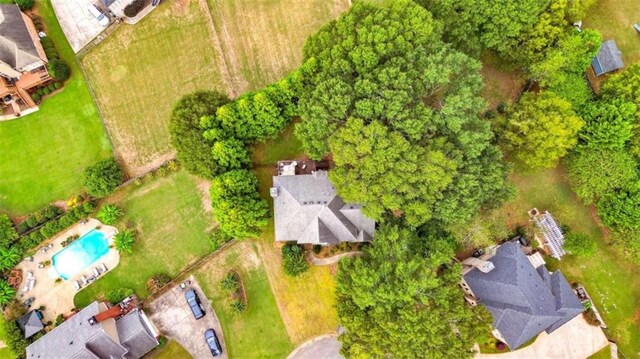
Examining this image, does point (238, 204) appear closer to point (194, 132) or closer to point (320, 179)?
point (194, 132)

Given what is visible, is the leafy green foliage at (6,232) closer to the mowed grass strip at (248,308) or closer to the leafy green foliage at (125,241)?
the leafy green foliage at (125,241)

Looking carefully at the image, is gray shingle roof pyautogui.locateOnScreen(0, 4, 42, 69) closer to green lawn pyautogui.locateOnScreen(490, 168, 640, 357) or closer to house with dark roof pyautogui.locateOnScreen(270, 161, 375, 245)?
house with dark roof pyautogui.locateOnScreen(270, 161, 375, 245)

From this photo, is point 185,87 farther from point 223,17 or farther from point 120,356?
point 120,356

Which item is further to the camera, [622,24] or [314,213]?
[622,24]

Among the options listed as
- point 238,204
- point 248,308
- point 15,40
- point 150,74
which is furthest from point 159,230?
point 15,40

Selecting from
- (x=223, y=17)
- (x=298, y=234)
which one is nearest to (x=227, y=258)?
(x=298, y=234)

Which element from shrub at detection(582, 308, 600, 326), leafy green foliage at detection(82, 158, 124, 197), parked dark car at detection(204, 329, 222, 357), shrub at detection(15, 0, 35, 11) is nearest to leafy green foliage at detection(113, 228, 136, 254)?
leafy green foliage at detection(82, 158, 124, 197)
